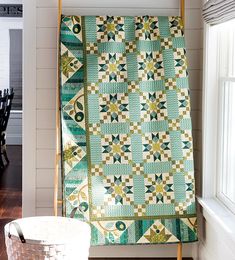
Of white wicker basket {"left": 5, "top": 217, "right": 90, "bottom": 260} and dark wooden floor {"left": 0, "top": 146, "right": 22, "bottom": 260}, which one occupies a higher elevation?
white wicker basket {"left": 5, "top": 217, "right": 90, "bottom": 260}

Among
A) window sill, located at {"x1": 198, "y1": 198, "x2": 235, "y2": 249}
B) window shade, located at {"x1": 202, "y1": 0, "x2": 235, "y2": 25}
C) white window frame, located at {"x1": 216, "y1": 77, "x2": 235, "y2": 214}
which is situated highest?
window shade, located at {"x1": 202, "y1": 0, "x2": 235, "y2": 25}

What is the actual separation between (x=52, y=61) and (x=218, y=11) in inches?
50.9

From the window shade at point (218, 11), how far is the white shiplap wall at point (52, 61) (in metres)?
0.38

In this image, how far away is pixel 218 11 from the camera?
3.09 m

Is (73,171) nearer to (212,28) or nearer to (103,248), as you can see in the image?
(103,248)

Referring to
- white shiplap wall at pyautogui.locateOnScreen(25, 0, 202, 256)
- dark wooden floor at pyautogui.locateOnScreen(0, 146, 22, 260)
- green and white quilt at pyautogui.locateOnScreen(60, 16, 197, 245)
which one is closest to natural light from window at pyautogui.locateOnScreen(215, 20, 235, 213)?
green and white quilt at pyautogui.locateOnScreen(60, 16, 197, 245)

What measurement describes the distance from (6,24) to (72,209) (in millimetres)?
7470

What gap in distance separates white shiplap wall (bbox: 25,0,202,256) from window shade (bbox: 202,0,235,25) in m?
0.38

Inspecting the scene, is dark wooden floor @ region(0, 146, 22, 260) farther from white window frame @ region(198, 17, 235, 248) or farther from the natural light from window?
the natural light from window

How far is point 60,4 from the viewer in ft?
12.2

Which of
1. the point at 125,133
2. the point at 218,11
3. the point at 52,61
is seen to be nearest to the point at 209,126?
the point at 125,133

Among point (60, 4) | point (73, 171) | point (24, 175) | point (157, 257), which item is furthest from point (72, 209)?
point (60, 4)

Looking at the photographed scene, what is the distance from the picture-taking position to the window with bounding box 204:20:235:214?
336 cm

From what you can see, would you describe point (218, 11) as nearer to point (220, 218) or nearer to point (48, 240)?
point (220, 218)
